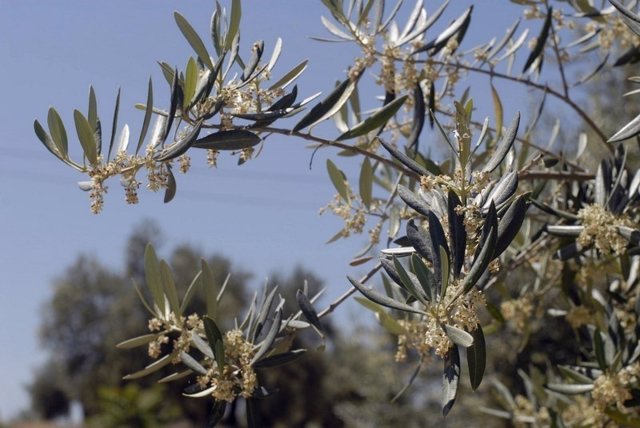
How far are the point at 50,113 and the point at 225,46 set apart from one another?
0.38 m

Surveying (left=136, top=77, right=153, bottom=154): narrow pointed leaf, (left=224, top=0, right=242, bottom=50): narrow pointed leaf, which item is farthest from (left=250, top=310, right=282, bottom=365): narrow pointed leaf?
(left=224, top=0, right=242, bottom=50): narrow pointed leaf

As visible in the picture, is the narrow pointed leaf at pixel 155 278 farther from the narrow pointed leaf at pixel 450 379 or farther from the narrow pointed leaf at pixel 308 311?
the narrow pointed leaf at pixel 450 379

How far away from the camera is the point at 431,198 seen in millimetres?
1784

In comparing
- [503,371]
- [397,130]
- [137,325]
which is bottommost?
[137,325]

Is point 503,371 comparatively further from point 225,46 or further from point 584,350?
point 225,46

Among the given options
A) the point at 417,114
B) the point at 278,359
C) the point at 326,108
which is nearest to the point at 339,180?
the point at 417,114

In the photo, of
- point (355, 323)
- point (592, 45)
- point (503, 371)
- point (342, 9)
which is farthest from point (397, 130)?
point (355, 323)

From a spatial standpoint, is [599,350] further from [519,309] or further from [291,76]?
[291,76]

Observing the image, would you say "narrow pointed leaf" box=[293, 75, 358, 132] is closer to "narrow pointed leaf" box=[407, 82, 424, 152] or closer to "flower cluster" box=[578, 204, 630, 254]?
"narrow pointed leaf" box=[407, 82, 424, 152]

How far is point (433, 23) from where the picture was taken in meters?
2.37

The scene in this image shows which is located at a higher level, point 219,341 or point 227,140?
point 227,140

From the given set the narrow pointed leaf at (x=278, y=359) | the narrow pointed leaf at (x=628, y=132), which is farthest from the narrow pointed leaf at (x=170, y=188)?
the narrow pointed leaf at (x=628, y=132)

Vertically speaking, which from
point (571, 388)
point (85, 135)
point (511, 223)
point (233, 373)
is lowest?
point (571, 388)

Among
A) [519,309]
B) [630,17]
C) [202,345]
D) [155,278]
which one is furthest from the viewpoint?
[519,309]
